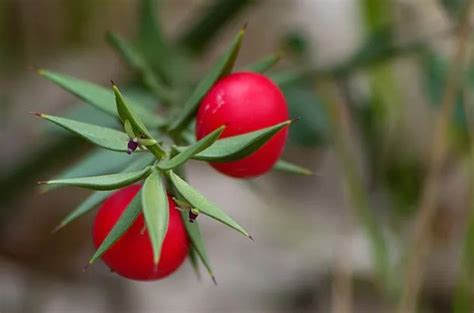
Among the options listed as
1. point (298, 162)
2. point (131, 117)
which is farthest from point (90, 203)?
point (298, 162)

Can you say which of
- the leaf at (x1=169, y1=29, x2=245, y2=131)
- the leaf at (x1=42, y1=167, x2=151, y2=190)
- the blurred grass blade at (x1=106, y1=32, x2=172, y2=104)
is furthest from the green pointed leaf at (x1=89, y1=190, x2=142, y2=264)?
the blurred grass blade at (x1=106, y1=32, x2=172, y2=104)

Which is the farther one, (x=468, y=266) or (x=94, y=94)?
(x=468, y=266)

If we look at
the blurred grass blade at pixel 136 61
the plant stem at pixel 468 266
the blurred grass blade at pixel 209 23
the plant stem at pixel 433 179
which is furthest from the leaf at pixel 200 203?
the blurred grass blade at pixel 209 23

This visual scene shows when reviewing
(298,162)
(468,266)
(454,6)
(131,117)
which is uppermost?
(454,6)

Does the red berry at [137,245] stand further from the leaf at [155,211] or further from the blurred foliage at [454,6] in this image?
the blurred foliage at [454,6]

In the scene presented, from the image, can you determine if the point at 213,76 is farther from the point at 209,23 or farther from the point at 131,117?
the point at 209,23

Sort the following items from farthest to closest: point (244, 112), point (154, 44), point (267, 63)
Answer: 1. point (154, 44)
2. point (267, 63)
3. point (244, 112)

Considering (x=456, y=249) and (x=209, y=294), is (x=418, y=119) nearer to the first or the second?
(x=456, y=249)
